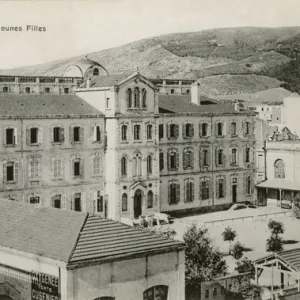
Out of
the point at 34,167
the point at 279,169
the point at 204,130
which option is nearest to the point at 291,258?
the point at 279,169

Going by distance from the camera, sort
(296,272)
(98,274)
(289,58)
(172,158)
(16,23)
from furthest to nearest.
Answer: (172,158) < (289,58) < (296,272) < (16,23) < (98,274)

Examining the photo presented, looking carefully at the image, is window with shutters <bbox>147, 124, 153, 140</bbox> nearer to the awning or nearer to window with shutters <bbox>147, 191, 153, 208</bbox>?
window with shutters <bbox>147, 191, 153, 208</bbox>

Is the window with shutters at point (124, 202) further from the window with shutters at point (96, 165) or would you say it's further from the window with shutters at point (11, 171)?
the window with shutters at point (11, 171)

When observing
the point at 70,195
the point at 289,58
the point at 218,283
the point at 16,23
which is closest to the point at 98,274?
the point at 218,283

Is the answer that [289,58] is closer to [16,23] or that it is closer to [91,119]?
[16,23]

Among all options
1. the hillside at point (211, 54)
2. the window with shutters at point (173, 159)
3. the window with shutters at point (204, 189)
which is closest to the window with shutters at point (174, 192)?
the window with shutters at point (173, 159)

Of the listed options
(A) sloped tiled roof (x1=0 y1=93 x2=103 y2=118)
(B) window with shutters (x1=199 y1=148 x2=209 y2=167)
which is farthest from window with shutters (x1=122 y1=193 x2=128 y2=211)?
(B) window with shutters (x1=199 y1=148 x2=209 y2=167)
